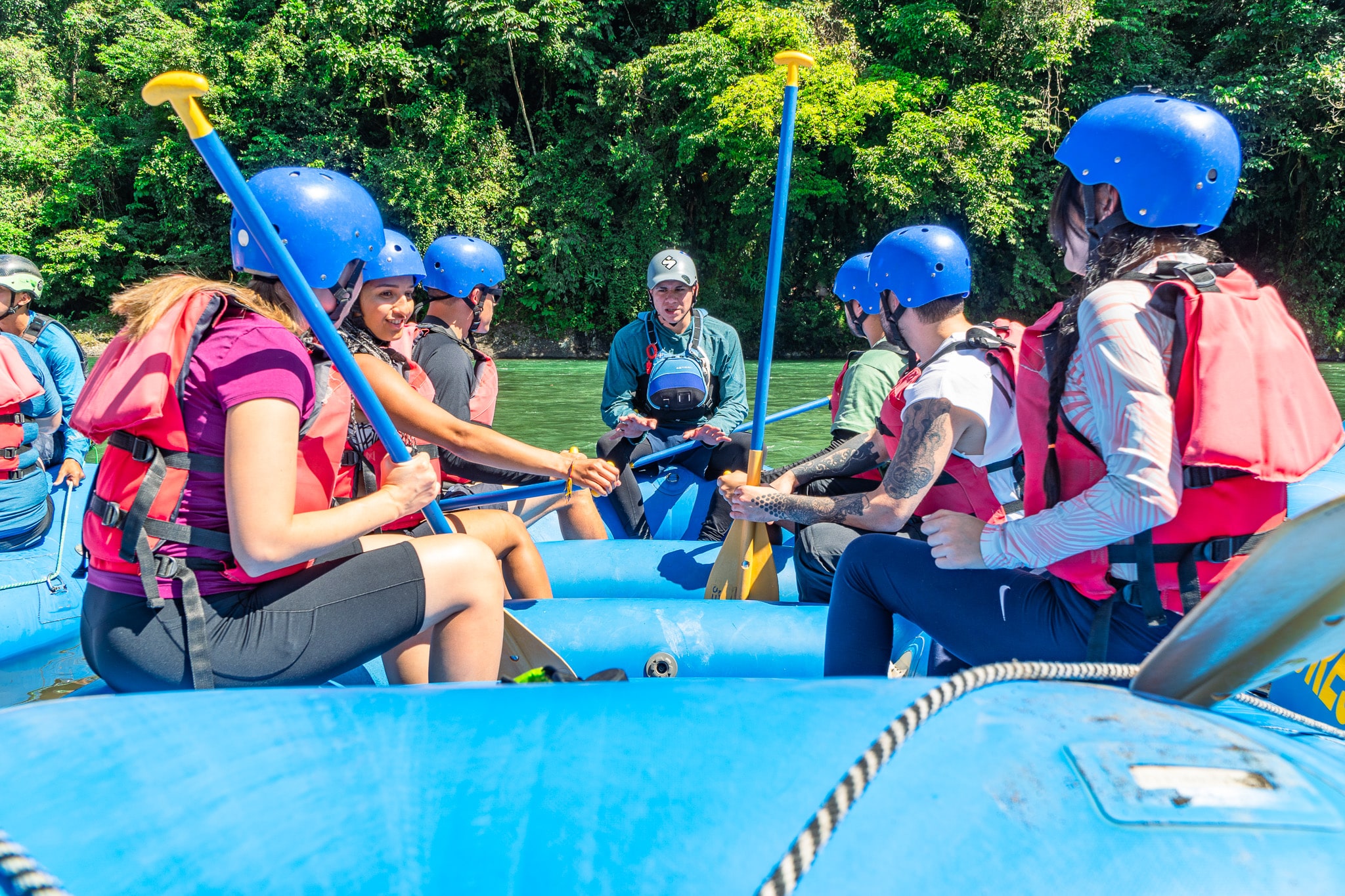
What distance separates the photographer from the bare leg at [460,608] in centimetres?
186

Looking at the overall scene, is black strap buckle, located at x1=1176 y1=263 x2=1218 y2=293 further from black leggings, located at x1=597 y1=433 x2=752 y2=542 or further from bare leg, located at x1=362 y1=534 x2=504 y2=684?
black leggings, located at x1=597 y1=433 x2=752 y2=542

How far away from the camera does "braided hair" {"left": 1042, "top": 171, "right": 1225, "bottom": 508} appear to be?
5.35 ft

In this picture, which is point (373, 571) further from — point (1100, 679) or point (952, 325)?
point (952, 325)

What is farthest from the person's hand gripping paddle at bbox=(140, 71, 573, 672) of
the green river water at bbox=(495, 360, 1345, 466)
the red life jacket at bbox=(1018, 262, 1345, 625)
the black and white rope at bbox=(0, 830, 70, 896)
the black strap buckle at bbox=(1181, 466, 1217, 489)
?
the green river water at bbox=(495, 360, 1345, 466)

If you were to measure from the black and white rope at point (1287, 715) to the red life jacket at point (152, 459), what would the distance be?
1.69 metres

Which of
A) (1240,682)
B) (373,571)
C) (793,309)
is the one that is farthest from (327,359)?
(793,309)

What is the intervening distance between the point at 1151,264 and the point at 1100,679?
730 millimetres

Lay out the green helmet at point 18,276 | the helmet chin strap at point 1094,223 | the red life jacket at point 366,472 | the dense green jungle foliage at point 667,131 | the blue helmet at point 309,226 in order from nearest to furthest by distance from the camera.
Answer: the helmet chin strap at point 1094,223 < the blue helmet at point 309,226 < the red life jacket at point 366,472 < the green helmet at point 18,276 < the dense green jungle foliage at point 667,131

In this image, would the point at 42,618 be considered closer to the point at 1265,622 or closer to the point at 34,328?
Result: the point at 34,328

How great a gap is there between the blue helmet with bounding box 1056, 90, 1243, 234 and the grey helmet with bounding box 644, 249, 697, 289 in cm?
289

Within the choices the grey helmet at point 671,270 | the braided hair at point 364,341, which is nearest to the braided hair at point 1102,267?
the braided hair at point 364,341

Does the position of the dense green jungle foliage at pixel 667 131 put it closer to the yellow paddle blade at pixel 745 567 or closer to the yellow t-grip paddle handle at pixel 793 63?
the yellow t-grip paddle handle at pixel 793 63

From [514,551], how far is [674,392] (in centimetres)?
178

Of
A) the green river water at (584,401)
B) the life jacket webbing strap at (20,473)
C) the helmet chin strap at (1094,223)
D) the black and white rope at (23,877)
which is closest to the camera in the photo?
the black and white rope at (23,877)
